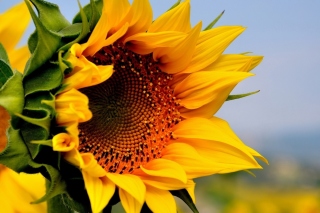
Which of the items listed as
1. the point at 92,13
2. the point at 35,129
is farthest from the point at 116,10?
the point at 35,129

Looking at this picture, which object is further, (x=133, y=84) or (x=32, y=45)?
(x=133, y=84)

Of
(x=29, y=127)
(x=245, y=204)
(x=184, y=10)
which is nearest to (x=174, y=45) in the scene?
(x=184, y=10)

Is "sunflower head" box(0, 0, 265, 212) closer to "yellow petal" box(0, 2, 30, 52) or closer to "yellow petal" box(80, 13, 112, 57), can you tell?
"yellow petal" box(80, 13, 112, 57)

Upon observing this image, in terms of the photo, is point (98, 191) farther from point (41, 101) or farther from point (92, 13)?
point (92, 13)

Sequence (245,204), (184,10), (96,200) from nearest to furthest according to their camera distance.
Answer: (96,200) → (184,10) → (245,204)

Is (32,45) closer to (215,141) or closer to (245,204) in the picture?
(215,141)
